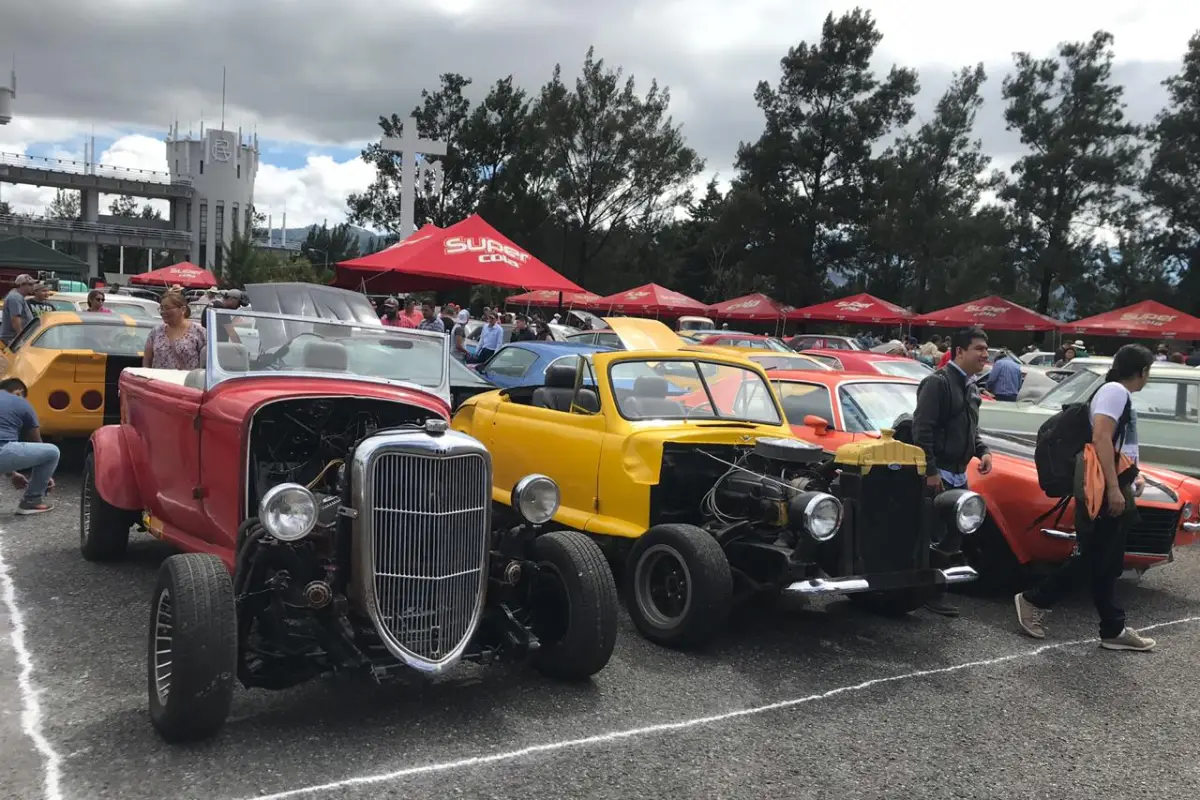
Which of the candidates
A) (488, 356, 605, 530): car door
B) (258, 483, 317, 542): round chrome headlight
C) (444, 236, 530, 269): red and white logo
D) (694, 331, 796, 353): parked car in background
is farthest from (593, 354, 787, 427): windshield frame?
A: (694, 331, 796, 353): parked car in background

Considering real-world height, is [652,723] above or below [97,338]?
below

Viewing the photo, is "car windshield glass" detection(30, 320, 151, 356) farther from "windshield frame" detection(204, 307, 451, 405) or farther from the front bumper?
the front bumper

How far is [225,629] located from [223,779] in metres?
0.54

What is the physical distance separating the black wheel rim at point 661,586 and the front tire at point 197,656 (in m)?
2.39

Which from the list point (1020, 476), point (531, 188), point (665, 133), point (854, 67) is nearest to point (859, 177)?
point (854, 67)

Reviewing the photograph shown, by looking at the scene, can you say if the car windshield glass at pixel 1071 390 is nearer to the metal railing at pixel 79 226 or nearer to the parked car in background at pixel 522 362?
the parked car in background at pixel 522 362

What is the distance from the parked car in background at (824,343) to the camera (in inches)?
998

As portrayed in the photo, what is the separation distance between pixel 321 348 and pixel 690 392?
2.54m

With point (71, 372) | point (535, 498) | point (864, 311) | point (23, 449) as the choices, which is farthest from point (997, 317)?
point (23, 449)

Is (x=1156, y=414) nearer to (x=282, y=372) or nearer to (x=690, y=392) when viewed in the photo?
(x=690, y=392)

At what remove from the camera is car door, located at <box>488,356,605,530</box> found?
5.89 meters

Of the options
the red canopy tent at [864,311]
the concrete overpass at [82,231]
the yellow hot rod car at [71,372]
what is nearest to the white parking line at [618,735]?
the yellow hot rod car at [71,372]

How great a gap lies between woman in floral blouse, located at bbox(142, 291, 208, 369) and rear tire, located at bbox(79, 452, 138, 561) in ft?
4.61

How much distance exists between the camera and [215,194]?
8106 centimetres
